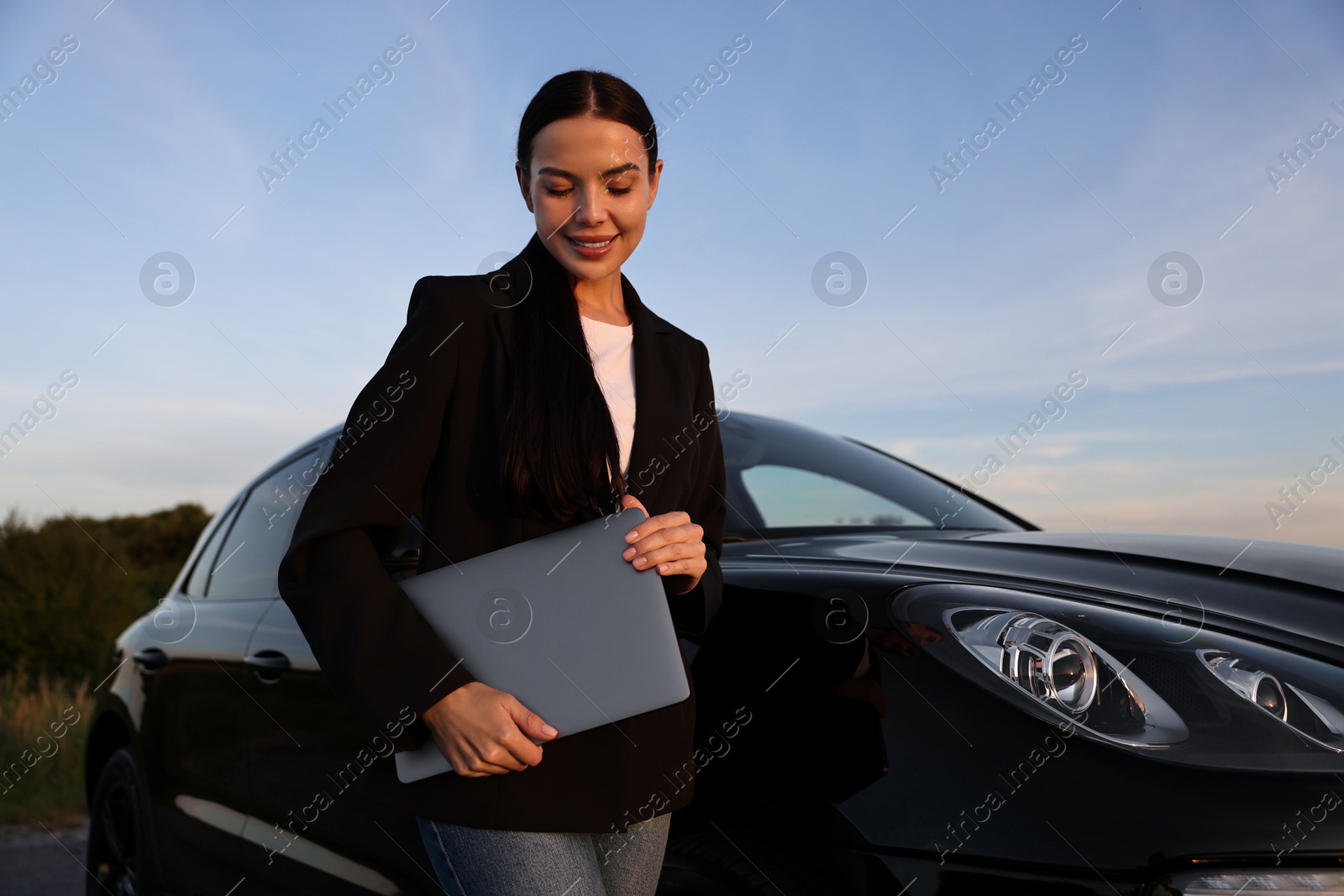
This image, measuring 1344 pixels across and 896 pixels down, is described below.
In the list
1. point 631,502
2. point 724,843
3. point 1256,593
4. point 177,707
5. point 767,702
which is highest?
point 177,707

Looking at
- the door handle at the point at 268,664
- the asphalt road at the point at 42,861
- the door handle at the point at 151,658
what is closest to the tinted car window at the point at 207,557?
the door handle at the point at 151,658

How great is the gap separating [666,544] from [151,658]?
9.25 ft

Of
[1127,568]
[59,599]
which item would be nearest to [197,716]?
[1127,568]

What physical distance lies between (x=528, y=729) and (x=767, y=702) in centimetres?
52

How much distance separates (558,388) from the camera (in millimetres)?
1437

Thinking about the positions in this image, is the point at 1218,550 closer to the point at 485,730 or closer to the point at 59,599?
the point at 485,730

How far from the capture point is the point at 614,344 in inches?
63.4

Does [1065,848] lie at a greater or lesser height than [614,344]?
lesser

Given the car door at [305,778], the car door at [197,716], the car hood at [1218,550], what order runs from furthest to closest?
the car door at [197,716] < the car door at [305,778] < the car hood at [1218,550]

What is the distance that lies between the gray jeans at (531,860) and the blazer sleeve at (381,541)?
160mm

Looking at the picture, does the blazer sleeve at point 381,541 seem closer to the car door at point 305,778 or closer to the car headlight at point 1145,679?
the car headlight at point 1145,679

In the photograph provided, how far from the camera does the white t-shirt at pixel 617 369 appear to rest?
1533mm

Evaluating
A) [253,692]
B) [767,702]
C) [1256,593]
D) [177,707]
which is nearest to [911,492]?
[1256,593]

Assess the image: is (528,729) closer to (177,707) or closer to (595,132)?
(595,132)
